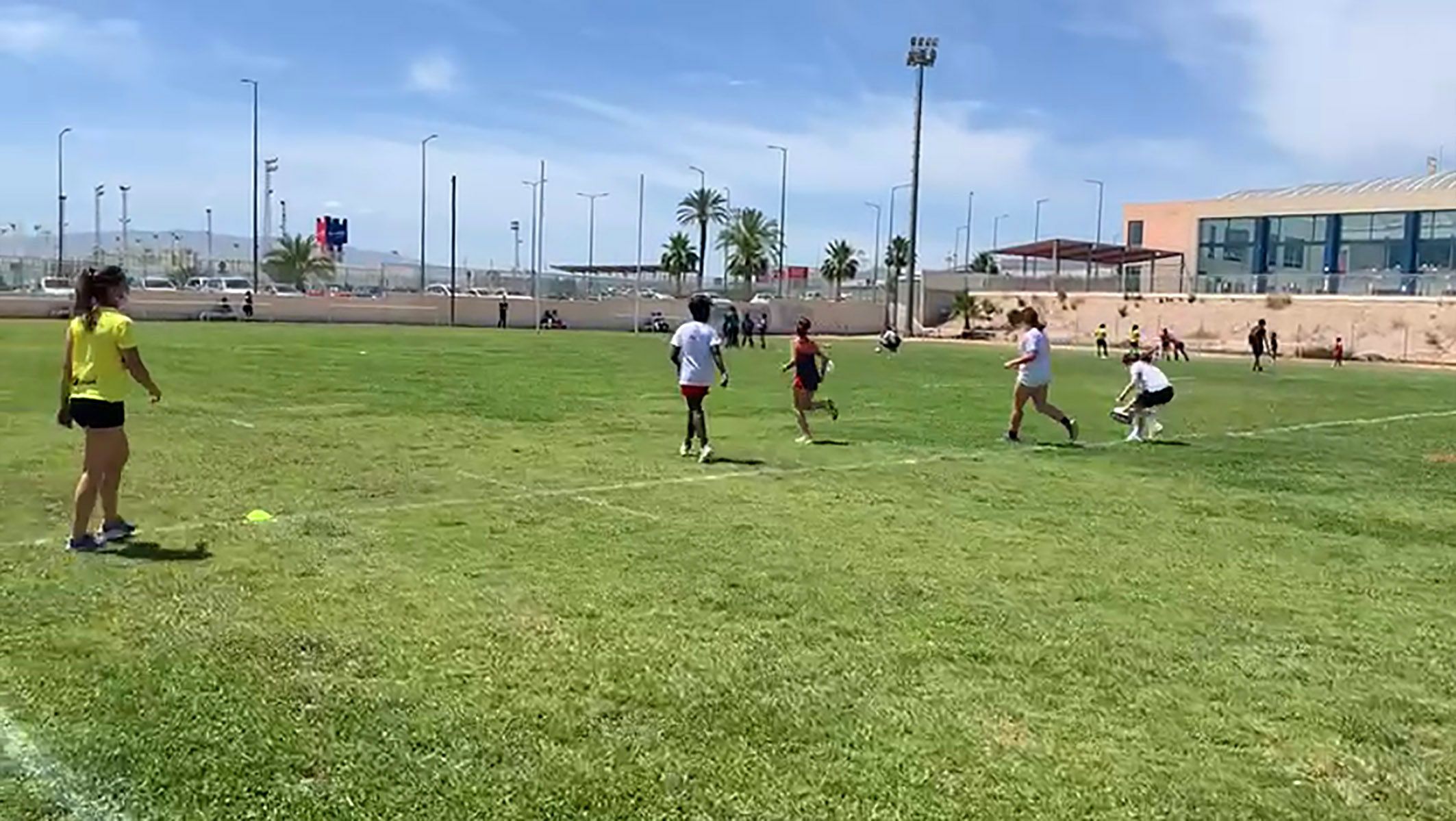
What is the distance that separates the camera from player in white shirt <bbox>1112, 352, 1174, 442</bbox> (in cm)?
1617

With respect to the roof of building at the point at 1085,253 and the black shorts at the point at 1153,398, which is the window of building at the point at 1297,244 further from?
the black shorts at the point at 1153,398

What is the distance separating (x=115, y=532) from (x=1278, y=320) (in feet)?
200

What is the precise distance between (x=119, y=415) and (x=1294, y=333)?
6007 centimetres

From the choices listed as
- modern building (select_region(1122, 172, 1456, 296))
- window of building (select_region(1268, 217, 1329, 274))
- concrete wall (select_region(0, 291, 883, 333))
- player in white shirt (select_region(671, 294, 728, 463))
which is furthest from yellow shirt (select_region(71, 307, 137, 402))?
window of building (select_region(1268, 217, 1329, 274))

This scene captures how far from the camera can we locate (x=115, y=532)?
28.0ft

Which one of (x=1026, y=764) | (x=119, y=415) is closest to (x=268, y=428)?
(x=119, y=415)

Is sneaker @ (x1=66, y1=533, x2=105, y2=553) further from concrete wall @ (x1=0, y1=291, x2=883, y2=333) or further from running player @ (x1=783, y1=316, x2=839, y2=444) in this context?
concrete wall @ (x1=0, y1=291, x2=883, y2=333)

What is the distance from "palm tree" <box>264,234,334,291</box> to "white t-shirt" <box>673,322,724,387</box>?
305ft

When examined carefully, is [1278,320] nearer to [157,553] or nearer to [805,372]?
[805,372]

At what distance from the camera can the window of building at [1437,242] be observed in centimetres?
7319

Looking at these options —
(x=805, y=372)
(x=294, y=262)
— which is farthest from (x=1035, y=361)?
(x=294, y=262)

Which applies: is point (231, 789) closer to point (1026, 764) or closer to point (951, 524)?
point (1026, 764)

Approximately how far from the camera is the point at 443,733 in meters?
5.10

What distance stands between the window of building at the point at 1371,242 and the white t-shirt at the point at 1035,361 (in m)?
68.1
